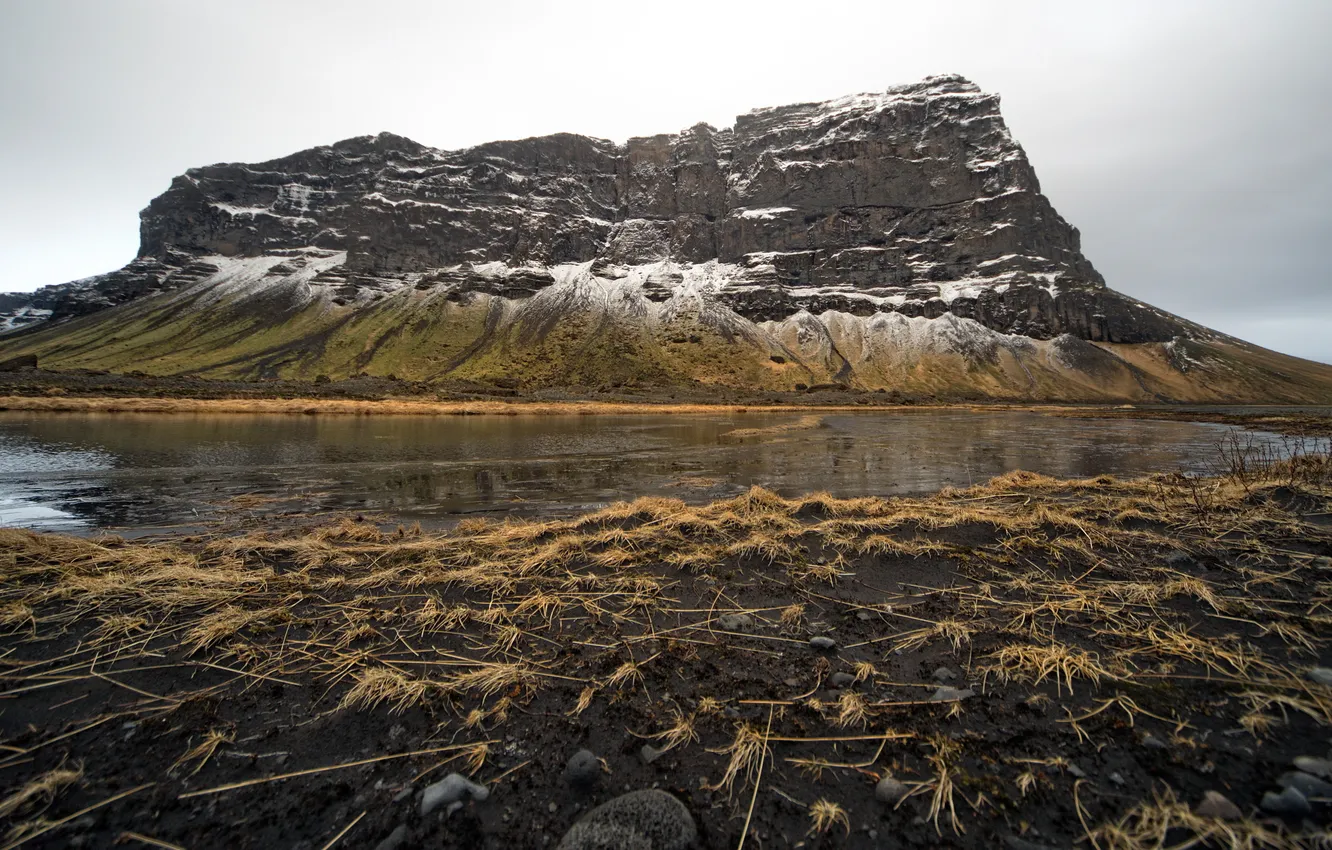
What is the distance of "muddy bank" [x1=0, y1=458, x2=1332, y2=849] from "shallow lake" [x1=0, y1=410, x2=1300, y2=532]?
6.37 meters

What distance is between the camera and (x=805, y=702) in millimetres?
3590

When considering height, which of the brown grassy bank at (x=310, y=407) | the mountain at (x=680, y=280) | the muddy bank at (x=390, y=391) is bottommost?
the brown grassy bank at (x=310, y=407)

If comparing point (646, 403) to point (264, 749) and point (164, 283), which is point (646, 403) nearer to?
point (264, 749)

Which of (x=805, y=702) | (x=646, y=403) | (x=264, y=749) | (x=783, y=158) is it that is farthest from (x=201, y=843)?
(x=783, y=158)

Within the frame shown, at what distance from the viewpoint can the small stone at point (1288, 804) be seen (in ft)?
7.69

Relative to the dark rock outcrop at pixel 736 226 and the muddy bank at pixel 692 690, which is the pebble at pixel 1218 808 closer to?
the muddy bank at pixel 692 690

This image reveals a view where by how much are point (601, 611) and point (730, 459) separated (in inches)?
700

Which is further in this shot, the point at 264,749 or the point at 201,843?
the point at 264,749

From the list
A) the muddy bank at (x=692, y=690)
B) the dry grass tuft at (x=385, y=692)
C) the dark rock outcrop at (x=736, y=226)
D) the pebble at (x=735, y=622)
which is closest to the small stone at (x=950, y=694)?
the muddy bank at (x=692, y=690)

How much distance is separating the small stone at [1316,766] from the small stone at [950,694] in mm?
1510

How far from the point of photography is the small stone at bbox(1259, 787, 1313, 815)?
2.34m

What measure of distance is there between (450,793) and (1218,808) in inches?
155

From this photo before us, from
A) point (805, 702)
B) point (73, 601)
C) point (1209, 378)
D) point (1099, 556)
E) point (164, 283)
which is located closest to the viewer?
point (805, 702)

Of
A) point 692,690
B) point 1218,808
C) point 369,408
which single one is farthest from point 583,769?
point 369,408
